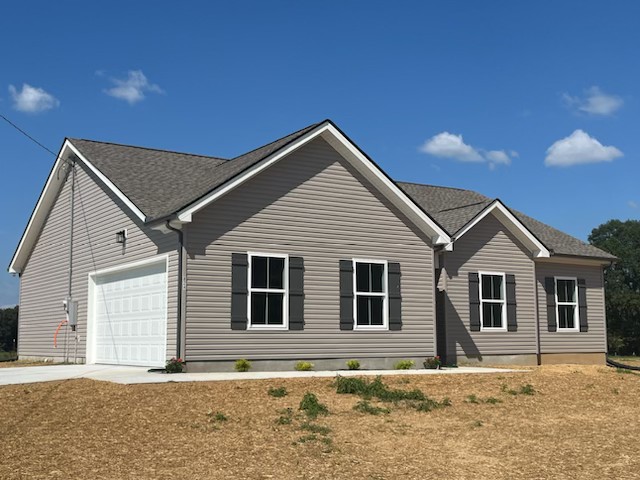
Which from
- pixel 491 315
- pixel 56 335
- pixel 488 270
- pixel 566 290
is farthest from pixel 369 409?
pixel 566 290

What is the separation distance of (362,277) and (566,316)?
30.3 feet

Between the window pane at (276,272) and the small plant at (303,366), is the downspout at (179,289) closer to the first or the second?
the window pane at (276,272)

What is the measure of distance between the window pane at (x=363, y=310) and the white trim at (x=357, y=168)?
8.70ft

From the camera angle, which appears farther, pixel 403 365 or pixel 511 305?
pixel 511 305

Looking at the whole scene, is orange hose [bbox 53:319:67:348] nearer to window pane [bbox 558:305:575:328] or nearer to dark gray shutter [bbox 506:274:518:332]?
dark gray shutter [bbox 506:274:518:332]

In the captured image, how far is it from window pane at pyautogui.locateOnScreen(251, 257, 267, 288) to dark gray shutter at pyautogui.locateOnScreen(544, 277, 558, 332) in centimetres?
1087

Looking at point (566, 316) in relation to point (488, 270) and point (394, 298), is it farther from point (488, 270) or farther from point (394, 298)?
point (394, 298)

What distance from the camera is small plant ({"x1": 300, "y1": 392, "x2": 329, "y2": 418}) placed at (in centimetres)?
1143

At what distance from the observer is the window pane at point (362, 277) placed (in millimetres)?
18547

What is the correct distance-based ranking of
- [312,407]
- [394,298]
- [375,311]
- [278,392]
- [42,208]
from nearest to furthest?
[312,407] → [278,392] → [375,311] → [394,298] → [42,208]

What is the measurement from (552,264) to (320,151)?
993cm

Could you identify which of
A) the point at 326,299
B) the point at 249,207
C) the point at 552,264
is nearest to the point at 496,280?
the point at 552,264

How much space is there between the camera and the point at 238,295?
1655 cm

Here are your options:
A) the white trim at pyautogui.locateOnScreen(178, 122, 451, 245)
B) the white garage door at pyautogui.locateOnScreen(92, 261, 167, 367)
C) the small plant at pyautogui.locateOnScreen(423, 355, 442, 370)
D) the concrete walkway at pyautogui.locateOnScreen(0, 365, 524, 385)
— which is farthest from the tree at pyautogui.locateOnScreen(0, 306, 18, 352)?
the small plant at pyautogui.locateOnScreen(423, 355, 442, 370)
